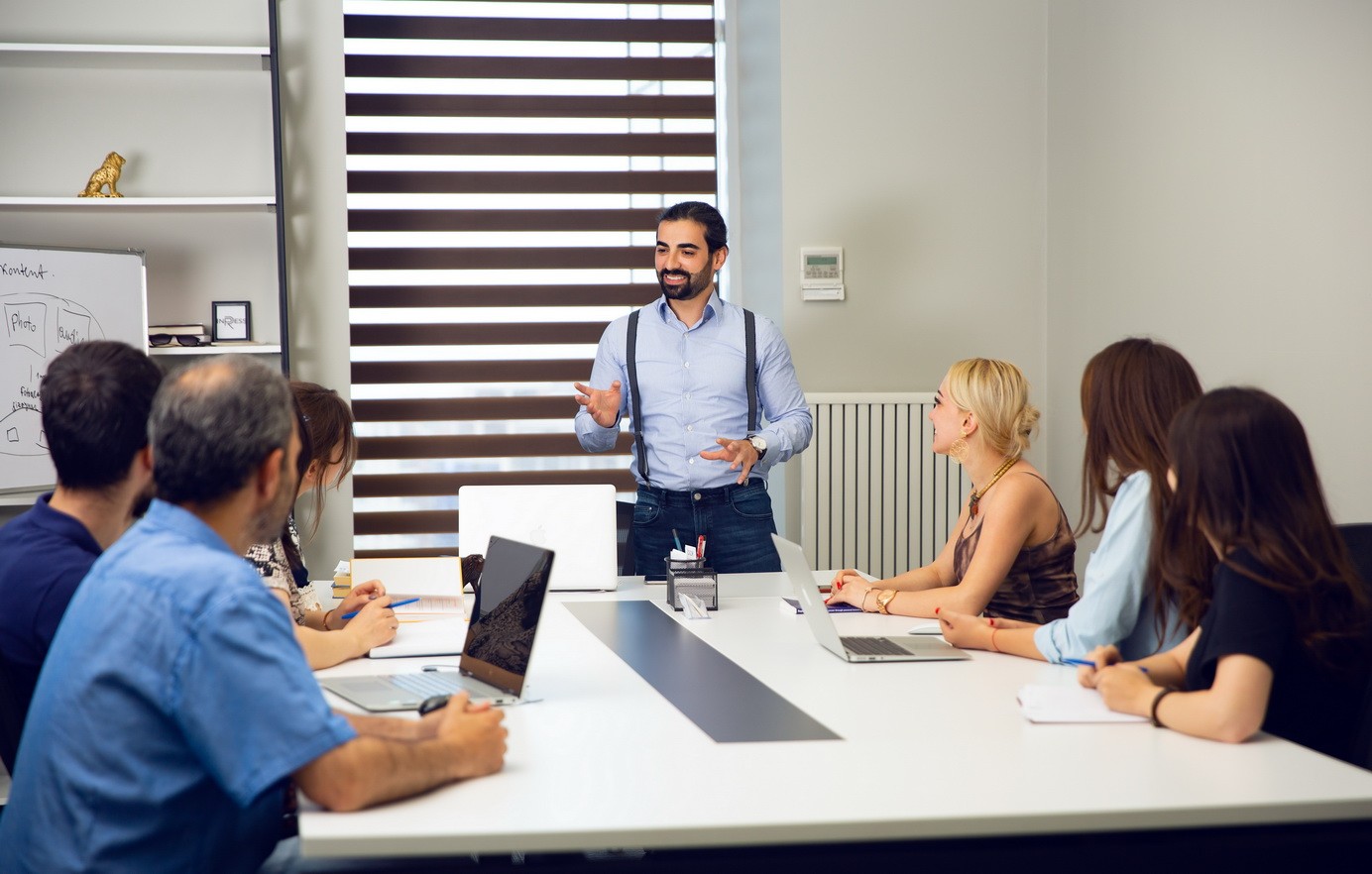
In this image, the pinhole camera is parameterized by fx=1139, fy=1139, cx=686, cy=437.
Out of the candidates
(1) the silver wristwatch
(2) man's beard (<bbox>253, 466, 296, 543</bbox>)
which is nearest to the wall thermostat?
(1) the silver wristwatch

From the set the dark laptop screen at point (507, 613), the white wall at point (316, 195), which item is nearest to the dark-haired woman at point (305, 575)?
the dark laptop screen at point (507, 613)

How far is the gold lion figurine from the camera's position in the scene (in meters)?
3.98

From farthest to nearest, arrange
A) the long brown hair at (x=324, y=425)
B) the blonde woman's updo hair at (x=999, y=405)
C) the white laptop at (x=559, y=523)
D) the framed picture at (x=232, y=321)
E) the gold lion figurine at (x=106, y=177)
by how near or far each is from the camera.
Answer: the framed picture at (x=232, y=321) < the gold lion figurine at (x=106, y=177) < the white laptop at (x=559, y=523) < the blonde woman's updo hair at (x=999, y=405) < the long brown hair at (x=324, y=425)

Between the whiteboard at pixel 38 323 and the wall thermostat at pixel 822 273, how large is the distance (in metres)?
2.40

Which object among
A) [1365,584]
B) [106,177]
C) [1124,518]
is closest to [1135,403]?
[1124,518]

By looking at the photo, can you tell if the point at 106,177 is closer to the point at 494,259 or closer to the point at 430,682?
the point at 494,259

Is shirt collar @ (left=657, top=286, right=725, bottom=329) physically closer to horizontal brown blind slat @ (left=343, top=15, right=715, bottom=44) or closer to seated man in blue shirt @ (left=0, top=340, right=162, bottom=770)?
horizontal brown blind slat @ (left=343, top=15, right=715, bottom=44)

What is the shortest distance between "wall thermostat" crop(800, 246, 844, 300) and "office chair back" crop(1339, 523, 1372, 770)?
2659mm

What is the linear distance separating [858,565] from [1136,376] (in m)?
2.59

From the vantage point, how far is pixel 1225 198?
11.1 feet

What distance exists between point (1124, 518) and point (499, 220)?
10.8 feet

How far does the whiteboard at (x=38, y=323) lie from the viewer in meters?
3.73

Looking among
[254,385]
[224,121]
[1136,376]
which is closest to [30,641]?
[254,385]

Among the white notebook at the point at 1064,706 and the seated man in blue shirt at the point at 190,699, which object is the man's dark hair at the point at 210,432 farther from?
the white notebook at the point at 1064,706
